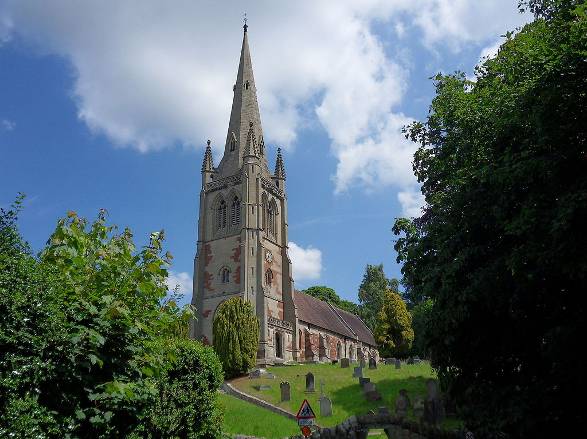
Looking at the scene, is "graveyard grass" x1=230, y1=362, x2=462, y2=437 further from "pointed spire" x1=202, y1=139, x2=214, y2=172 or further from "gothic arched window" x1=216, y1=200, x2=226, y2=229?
"pointed spire" x1=202, y1=139, x2=214, y2=172

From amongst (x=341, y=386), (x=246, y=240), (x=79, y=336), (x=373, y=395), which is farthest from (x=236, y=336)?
(x=79, y=336)

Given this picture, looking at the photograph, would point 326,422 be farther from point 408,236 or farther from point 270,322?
point 270,322

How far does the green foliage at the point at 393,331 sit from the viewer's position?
166ft

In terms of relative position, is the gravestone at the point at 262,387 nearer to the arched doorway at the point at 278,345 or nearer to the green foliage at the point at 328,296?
the arched doorway at the point at 278,345

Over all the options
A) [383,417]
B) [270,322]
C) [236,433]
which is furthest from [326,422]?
[270,322]

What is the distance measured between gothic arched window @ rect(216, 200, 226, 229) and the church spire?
3329 mm

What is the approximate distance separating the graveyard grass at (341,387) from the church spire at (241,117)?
2196 cm

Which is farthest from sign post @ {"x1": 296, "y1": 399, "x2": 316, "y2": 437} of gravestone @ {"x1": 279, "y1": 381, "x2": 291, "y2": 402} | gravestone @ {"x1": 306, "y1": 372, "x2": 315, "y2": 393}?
gravestone @ {"x1": 306, "y1": 372, "x2": 315, "y2": 393}

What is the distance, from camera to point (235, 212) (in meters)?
48.9

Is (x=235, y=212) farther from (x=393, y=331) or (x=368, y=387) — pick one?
(x=368, y=387)

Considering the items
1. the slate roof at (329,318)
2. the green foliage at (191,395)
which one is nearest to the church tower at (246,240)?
the slate roof at (329,318)

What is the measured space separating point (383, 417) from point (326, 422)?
856cm

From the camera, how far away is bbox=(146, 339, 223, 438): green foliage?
13.2 m

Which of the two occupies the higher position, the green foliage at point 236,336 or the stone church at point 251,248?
the stone church at point 251,248
